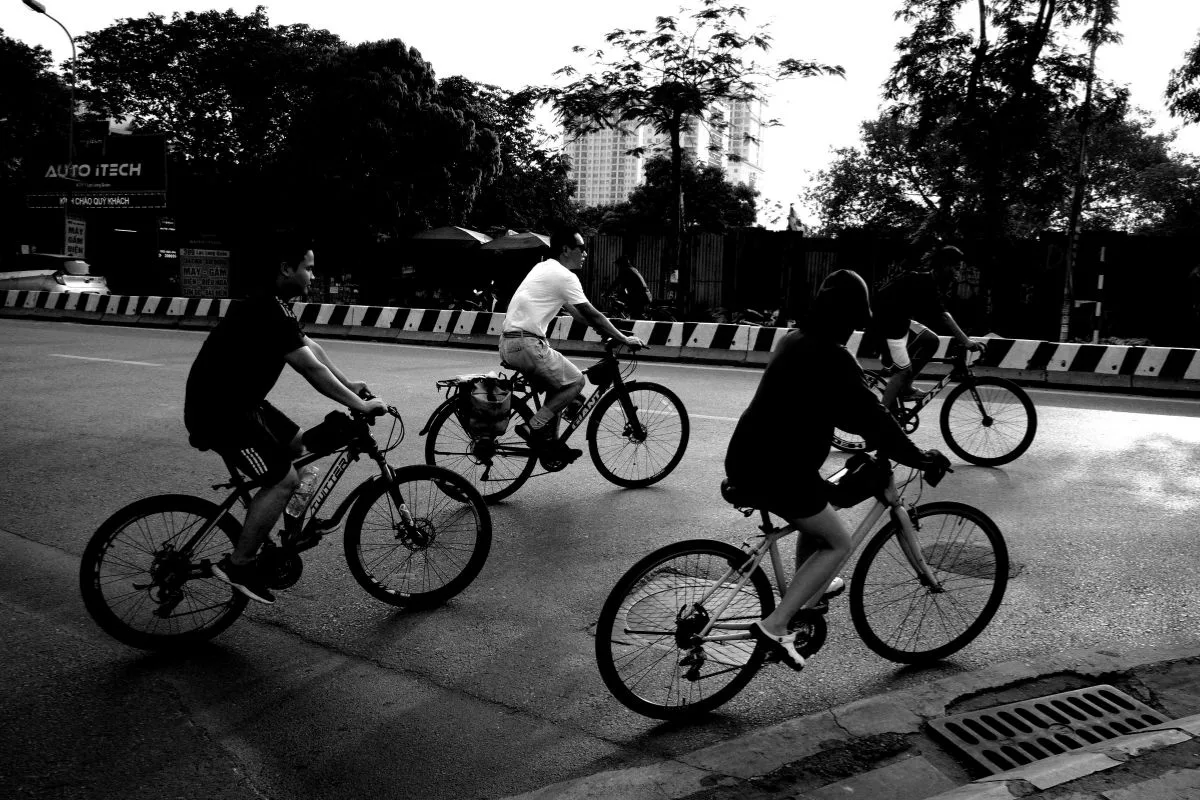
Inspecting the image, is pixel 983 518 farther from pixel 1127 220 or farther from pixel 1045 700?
pixel 1127 220

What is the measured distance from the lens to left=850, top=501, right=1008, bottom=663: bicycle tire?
3.74m

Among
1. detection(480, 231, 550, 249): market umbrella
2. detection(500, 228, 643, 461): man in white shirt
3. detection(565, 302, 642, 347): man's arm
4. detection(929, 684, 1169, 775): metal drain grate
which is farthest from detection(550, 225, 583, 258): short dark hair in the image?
detection(480, 231, 550, 249): market umbrella

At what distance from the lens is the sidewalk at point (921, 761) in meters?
2.79

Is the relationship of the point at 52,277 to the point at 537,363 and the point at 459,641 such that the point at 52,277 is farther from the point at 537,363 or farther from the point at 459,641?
the point at 459,641

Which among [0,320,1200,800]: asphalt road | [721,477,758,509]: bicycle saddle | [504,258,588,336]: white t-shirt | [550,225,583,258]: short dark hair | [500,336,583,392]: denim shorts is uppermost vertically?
[550,225,583,258]: short dark hair

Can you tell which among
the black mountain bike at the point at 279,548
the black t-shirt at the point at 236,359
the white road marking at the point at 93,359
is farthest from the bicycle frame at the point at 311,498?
the white road marking at the point at 93,359

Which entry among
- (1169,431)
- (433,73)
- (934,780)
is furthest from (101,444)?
(433,73)

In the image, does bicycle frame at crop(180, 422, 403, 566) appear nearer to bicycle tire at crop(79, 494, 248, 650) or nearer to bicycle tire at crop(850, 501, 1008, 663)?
bicycle tire at crop(79, 494, 248, 650)

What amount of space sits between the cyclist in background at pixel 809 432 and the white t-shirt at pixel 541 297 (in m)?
3.16

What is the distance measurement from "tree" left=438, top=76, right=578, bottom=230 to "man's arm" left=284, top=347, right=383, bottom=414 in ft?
115

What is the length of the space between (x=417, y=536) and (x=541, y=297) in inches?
96.9

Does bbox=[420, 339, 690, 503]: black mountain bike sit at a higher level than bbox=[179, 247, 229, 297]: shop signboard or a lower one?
lower

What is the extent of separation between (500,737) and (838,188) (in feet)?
146

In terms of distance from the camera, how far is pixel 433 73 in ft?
97.0
